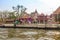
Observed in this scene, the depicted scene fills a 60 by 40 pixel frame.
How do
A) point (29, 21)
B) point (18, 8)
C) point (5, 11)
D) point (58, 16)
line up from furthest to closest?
point (5, 11) < point (18, 8) < point (58, 16) < point (29, 21)

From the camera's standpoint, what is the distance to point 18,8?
189 ft

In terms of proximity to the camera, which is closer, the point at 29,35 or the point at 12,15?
the point at 29,35

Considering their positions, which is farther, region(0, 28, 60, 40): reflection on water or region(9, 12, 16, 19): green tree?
region(9, 12, 16, 19): green tree

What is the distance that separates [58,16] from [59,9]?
11.6 m

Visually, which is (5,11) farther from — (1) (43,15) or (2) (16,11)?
(1) (43,15)

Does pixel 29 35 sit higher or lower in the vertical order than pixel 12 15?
lower

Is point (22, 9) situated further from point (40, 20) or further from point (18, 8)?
point (40, 20)

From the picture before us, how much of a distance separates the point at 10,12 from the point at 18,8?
11.9 feet

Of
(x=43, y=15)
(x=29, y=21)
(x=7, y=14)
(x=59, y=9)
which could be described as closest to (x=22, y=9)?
(x=7, y=14)

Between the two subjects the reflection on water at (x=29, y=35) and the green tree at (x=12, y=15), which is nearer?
the reflection on water at (x=29, y=35)

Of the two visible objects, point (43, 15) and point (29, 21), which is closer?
point (29, 21)

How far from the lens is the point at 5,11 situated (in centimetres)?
6222

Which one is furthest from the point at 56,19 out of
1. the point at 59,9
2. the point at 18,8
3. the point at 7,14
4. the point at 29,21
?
the point at 7,14

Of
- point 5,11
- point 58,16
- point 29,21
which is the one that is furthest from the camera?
point 5,11
